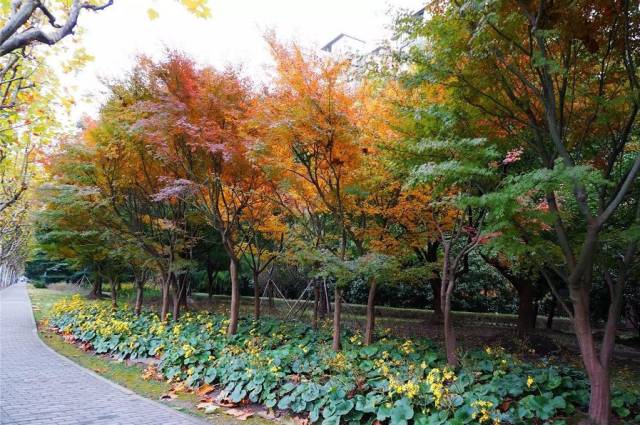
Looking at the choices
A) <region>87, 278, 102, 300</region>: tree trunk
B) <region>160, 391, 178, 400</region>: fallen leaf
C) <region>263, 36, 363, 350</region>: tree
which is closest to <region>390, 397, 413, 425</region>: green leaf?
<region>263, 36, 363, 350</region>: tree

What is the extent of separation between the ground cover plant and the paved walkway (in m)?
1.09

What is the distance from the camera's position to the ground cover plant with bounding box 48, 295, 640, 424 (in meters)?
5.23

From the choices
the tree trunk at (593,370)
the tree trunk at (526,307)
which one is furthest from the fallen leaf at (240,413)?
the tree trunk at (526,307)

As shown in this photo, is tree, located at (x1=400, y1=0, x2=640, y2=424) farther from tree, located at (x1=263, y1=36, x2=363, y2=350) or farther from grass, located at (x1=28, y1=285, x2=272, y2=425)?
grass, located at (x1=28, y1=285, x2=272, y2=425)

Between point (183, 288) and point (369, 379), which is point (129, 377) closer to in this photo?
point (369, 379)

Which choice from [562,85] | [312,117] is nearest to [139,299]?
[312,117]

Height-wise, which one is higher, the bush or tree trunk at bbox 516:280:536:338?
tree trunk at bbox 516:280:536:338

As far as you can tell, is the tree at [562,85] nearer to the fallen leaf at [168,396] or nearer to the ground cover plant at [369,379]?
the ground cover plant at [369,379]

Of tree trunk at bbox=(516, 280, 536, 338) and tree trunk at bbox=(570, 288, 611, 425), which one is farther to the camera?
tree trunk at bbox=(516, 280, 536, 338)

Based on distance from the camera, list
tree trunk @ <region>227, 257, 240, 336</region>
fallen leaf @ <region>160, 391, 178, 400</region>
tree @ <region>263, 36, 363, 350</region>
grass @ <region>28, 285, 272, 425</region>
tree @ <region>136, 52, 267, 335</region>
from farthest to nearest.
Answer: tree trunk @ <region>227, 257, 240, 336</region> → tree @ <region>136, 52, 267, 335</region> → tree @ <region>263, 36, 363, 350</region> → fallen leaf @ <region>160, 391, 178, 400</region> → grass @ <region>28, 285, 272, 425</region>

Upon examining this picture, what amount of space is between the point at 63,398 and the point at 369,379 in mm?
4649

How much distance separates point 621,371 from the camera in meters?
9.13

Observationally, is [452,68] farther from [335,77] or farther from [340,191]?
[340,191]

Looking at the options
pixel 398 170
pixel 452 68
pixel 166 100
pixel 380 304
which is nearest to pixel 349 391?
pixel 398 170
